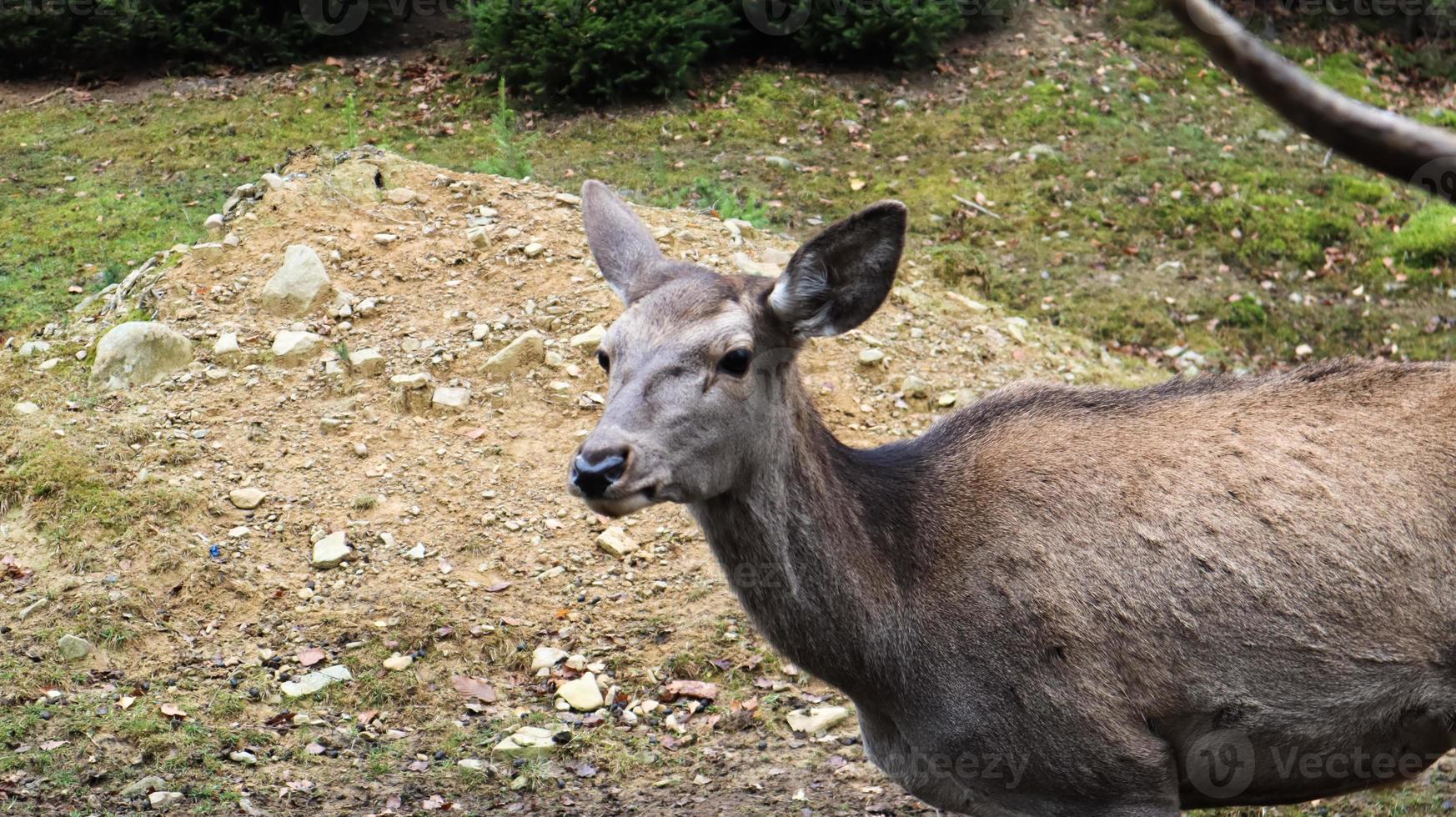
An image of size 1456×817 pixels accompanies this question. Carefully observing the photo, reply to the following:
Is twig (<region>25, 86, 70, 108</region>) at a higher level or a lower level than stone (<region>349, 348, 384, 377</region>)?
lower

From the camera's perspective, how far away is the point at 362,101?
17.9 metres

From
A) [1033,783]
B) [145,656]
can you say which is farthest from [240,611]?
[1033,783]

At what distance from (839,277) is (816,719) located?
3430mm

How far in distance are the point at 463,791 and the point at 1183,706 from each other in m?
4.03

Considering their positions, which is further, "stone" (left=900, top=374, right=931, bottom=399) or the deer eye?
"stone" (left=900, top=374, right=931, bottom=399)

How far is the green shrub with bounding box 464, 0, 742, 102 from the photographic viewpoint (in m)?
17.0

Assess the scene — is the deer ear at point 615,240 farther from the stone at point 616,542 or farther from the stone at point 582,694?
the stone at point 616,542

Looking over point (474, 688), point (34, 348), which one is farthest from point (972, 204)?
point (34, 348)

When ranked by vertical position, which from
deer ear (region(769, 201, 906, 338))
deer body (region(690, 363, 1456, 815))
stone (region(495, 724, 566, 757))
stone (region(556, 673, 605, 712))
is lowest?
stone (region(556, 673, 605, 712))

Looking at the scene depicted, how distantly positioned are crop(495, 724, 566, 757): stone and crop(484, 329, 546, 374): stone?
3.18m

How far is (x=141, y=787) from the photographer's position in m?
7.19

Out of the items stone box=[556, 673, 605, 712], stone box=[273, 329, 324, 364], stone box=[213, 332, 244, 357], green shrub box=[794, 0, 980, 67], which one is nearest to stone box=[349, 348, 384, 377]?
stone box=[273, 329, 324, 364]

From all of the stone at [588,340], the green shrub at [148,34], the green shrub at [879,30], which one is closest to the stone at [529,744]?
the stone at [588,340]

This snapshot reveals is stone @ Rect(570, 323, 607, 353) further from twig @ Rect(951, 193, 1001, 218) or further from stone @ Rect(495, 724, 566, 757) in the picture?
twig @ Rect(951, 193, 1001, 218)
